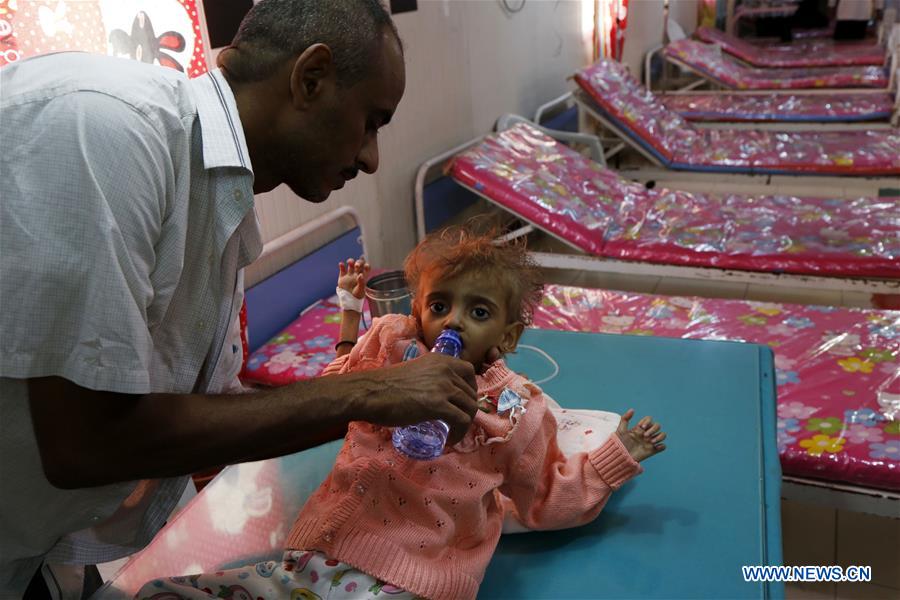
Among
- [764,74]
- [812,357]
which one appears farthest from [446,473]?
[764,74]

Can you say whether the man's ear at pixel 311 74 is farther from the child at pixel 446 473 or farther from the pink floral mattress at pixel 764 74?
the pink floral mattress at pixel 764 74

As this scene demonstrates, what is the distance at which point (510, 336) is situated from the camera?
59.8 inches

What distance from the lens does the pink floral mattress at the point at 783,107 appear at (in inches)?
231

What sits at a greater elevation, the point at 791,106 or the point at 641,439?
the point at 641,439

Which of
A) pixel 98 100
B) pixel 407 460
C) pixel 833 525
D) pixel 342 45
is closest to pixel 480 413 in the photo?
pixel 407 460

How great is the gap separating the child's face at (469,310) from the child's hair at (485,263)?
17 mm

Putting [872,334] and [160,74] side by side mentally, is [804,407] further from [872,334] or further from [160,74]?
[160,74]

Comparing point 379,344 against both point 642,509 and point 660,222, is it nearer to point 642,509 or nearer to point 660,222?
point 642,509

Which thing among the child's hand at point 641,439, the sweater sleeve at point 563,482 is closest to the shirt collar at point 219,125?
the sweater sleeve at point 563,482

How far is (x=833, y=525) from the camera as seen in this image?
248 centimetres

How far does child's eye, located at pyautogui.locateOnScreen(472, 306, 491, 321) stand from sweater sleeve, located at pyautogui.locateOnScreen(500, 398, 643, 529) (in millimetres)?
234

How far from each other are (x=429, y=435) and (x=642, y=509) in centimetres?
58

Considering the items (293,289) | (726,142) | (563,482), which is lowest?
(726,142)

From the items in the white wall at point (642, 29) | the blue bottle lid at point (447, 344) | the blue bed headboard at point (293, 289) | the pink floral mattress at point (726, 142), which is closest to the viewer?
the blue bottle lid at point (447, 344)
